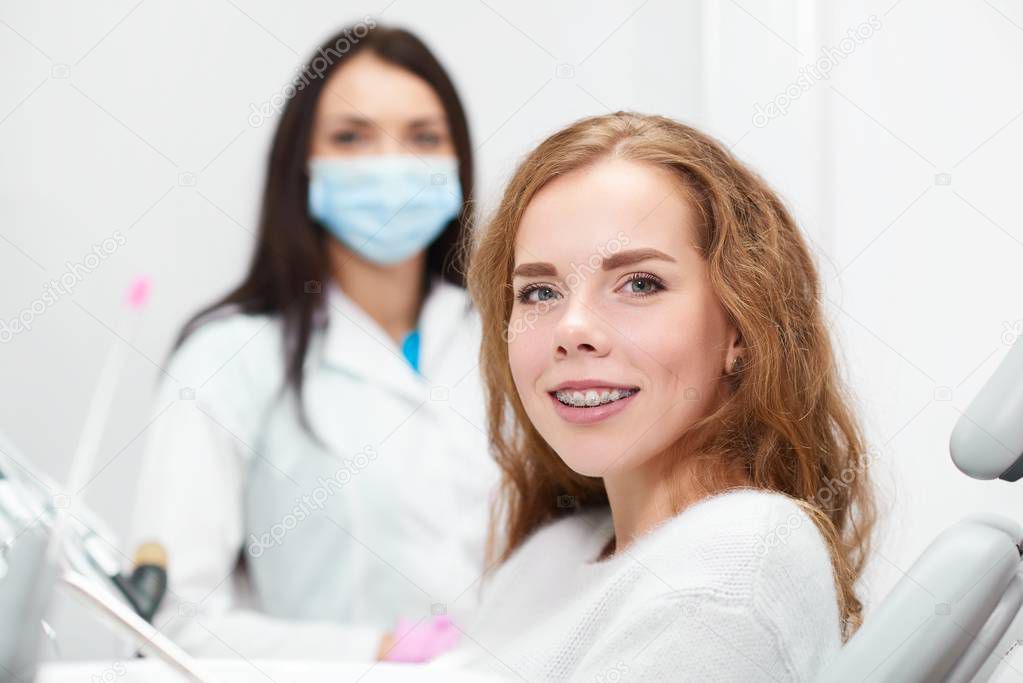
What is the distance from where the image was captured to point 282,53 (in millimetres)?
2223

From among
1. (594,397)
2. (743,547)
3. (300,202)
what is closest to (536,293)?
(594,397)

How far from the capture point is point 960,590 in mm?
731

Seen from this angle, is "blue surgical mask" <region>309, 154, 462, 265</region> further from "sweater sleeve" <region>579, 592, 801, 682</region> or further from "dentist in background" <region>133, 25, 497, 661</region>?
"sweater sleeve" <region>579, 592, 801, 682</region>

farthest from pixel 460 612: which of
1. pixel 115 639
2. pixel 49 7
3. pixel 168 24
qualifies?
pixel 49 7

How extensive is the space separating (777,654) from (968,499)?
120 centimetres

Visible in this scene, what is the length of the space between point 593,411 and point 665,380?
0.08m

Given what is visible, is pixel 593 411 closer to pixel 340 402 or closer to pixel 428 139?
pixel 340 402

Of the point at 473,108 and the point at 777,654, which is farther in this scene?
the point at 473,108

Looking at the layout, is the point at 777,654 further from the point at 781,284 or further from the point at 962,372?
Answer: the point at 962,372

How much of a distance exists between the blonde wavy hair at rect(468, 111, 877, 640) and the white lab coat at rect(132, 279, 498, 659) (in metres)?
0.89

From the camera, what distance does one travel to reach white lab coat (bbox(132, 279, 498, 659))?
6.53 feet
